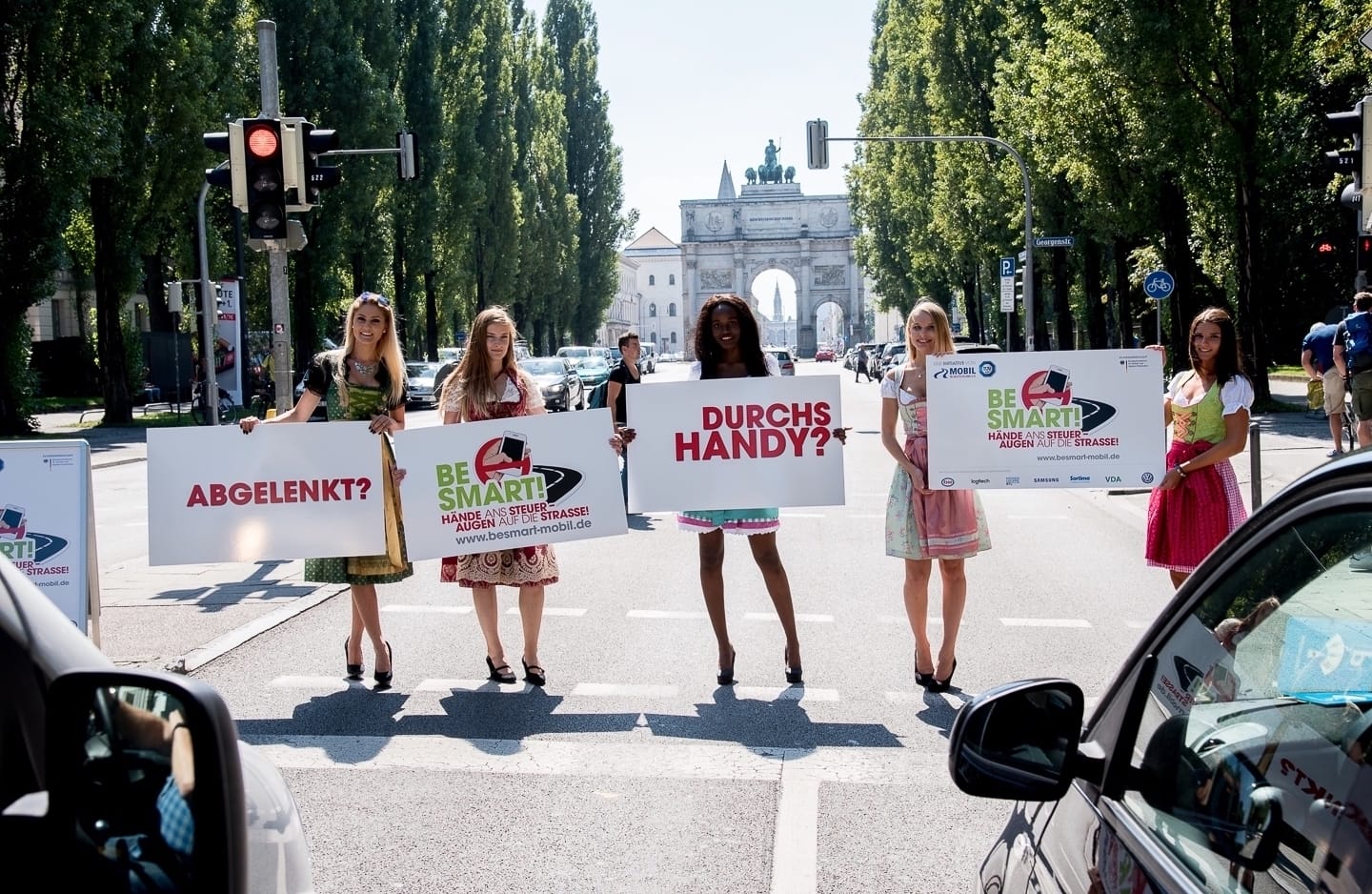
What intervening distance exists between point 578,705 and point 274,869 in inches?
188

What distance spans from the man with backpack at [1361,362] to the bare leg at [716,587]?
11.0m

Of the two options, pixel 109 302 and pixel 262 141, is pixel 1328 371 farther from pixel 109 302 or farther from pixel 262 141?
pixel 109 302

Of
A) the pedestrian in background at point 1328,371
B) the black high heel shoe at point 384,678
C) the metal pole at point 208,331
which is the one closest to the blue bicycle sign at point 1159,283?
the pedestrian in background at point 1328,371

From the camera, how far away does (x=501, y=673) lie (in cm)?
717

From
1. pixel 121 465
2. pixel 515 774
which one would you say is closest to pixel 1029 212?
pixel 121 465

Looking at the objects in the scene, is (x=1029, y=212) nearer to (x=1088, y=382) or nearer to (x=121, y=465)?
(x=121, y=465)

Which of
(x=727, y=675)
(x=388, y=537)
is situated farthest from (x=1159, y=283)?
(x=388, y=537)

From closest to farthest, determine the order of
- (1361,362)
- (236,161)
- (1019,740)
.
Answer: (1019,740)
(236,161)
(1361,362)

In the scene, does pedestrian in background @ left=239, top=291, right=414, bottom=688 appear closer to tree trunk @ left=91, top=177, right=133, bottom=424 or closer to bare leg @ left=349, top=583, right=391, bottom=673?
bare leg @ left=349, top=583, right=391, bottom=673

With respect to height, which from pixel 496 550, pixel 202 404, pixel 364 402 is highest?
pixel 364 402

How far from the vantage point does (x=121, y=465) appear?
75.8 feet

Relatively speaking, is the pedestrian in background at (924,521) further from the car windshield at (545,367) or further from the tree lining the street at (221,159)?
the car windshield at (545,367)

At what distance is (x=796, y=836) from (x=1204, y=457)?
10.5 feet

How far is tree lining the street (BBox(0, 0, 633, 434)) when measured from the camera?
28.4 m
